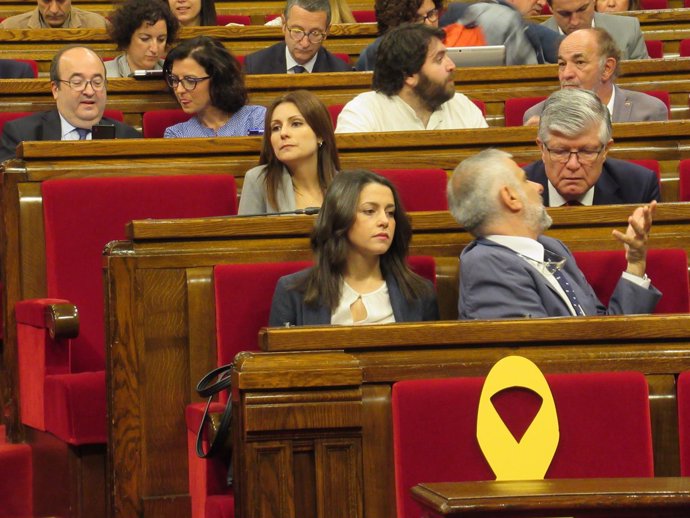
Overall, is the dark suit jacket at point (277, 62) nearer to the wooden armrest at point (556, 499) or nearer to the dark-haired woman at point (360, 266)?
the dark-haired woman at point (360, 266)

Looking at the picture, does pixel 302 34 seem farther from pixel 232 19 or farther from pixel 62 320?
pixel 62 320

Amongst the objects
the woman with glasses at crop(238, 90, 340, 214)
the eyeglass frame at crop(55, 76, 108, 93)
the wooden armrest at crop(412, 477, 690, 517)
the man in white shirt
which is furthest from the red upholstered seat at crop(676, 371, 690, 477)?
the eyeglass frame at crop(55, 76, 108, 93)

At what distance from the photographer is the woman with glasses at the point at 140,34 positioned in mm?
2457

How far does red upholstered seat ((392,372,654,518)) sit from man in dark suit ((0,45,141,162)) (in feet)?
3.76

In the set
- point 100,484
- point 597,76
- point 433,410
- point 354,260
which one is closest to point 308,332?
point 433,410

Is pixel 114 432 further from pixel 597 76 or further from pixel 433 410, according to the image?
pixel 597 76

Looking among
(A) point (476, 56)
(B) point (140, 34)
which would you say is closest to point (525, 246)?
(A) point (476, 56)

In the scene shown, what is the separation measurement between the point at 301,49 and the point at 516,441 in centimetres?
156

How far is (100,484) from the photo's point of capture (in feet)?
5.08

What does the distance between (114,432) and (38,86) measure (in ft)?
3.15

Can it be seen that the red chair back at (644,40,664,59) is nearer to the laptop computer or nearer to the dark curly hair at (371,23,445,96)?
the laptop computer

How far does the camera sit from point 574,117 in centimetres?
165

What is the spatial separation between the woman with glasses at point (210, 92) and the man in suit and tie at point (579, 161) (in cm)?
57

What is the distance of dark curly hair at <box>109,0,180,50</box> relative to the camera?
245 cm
